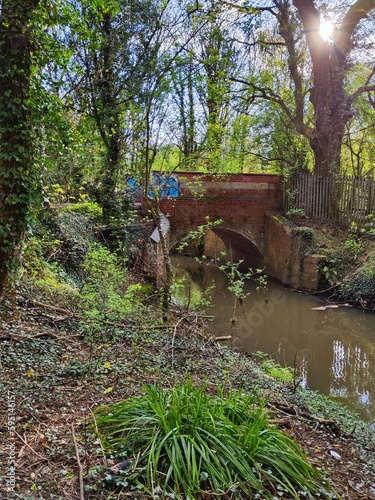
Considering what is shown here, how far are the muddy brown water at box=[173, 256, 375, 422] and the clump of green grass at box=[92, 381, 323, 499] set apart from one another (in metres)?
3.63

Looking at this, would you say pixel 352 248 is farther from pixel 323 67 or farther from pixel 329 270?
pixel 323 67

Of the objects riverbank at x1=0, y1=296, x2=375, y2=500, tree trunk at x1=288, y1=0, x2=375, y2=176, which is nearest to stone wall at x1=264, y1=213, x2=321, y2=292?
tree trunk at x1=288, y1=0, x2=375, y2=176

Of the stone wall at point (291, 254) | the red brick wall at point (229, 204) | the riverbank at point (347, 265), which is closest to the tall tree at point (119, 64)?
the red brick wall at point (229, 204)

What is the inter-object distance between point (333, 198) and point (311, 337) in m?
6.01

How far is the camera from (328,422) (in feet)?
13.5

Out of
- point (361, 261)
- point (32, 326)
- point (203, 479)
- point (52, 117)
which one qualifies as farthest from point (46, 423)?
point (361, 261)

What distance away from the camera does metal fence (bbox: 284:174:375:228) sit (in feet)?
41.2

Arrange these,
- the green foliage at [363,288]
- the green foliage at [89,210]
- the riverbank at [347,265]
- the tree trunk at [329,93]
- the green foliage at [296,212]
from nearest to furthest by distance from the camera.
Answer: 1. the green foliage at [89,210]
2. the green foliage at [363,288]
3. the riverbank at [347,265]
4. the tree trunk at [329,93]
5. the green foliage at [296,212]

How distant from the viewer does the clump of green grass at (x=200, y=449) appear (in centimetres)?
227

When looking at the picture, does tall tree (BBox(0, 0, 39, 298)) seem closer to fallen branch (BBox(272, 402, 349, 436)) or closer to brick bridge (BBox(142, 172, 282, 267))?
fallen branch (BBox(272, 402, 349, 436))

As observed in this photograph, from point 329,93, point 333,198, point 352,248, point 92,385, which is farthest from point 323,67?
point 92,385

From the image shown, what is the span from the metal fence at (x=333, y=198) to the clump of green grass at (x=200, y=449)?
35.3ft

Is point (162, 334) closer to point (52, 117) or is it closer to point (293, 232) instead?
point (52, 117)

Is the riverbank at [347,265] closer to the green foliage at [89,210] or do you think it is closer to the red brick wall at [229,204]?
the red brick wall at [229,204]
